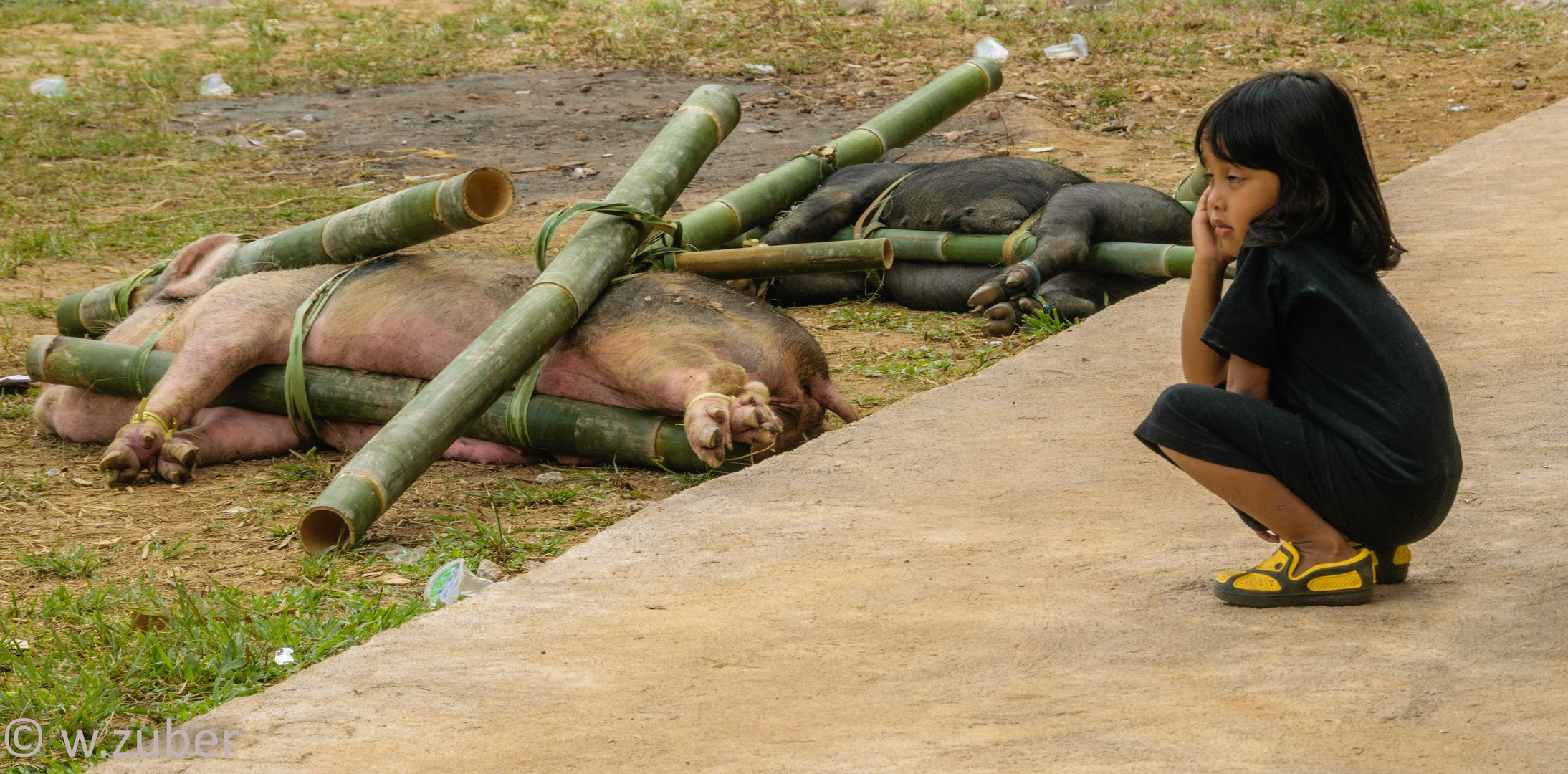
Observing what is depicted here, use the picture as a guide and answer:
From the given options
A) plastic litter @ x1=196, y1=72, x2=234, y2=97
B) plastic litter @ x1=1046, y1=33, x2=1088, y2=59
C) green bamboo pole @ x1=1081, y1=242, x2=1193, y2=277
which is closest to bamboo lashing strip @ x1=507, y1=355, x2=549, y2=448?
green bamboo pole @ x1=1081, y1=242, x2=1193, y2=277

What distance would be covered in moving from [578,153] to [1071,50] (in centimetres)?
446

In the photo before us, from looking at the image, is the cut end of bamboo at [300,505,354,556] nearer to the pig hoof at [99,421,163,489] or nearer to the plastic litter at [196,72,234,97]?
the pig hoof at [99,421,163,489]

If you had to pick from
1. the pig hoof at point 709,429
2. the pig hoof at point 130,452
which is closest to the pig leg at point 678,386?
the pig hoof at point 709,429

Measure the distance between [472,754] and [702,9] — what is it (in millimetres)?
12485

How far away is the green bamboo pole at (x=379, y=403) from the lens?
3.81 m

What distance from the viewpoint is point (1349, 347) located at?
7.26 ft

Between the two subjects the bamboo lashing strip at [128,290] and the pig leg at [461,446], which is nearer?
the pig leg at [461,446]

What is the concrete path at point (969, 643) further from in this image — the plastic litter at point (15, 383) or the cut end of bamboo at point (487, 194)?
the plastic litter at point (15, 383)

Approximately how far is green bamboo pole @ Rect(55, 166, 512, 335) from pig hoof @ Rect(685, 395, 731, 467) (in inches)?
37.4

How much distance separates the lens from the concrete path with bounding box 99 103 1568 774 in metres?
1.87

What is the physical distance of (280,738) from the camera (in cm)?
202

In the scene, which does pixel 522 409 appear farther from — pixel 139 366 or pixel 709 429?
pixel 139 366

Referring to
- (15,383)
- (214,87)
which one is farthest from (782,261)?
(214,87)

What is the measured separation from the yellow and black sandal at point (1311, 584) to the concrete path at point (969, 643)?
0.03 meters
